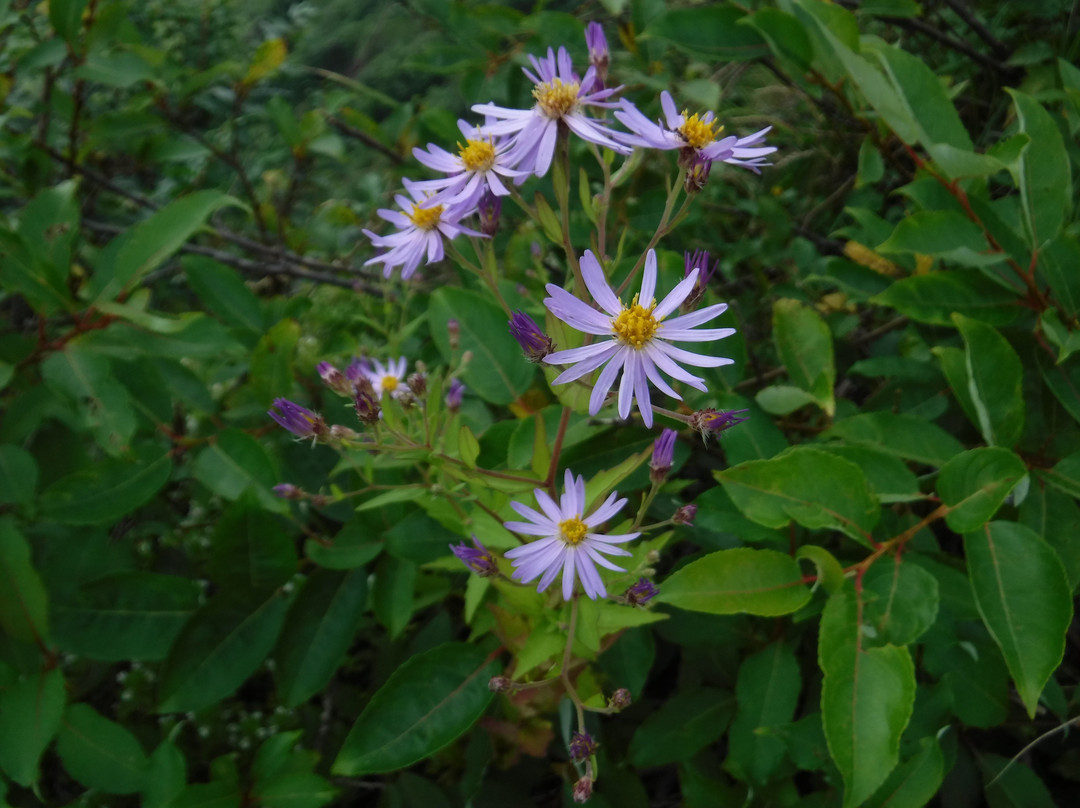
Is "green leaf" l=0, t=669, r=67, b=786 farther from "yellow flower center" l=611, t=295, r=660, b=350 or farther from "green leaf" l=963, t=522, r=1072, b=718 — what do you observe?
"green leaf" l=963, t=522, r=1072, b=718

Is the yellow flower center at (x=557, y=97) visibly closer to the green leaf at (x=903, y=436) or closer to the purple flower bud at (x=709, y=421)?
the purple flower bud at (x=709, y=421)

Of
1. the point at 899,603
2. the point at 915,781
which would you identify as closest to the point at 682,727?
the point at 915,781

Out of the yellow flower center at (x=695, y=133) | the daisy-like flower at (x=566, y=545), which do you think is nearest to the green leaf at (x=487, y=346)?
the daisy-like flower at (x=566, y=545)

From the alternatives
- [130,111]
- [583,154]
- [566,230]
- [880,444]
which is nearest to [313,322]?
[130,111]

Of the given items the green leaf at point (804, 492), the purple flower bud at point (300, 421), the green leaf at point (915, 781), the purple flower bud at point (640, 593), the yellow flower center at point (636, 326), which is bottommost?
the green leaf at point (915, 781)

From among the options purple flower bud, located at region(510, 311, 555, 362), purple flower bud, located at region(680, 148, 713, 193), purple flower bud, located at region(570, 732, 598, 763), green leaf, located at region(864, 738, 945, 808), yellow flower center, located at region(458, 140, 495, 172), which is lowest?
green leaf, located at region(864, 738, 945, 808)

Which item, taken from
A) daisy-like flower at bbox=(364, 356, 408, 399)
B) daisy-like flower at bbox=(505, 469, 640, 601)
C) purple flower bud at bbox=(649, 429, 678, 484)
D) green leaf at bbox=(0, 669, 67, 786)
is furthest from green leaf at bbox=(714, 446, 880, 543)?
green leaf at bbox=(0, 669, 67, 786)

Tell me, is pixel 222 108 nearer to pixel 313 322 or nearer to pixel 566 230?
pixel 313 322
